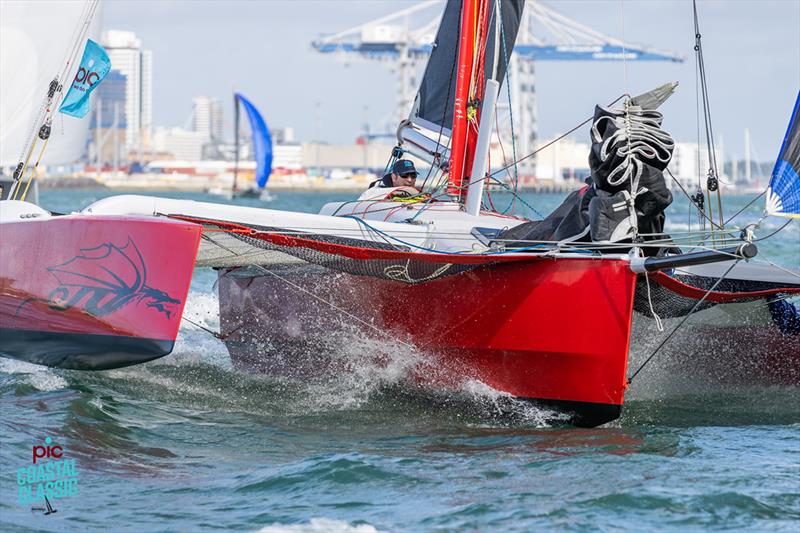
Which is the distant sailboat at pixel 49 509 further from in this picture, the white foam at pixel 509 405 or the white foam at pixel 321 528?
the white foam at pixel 509 405

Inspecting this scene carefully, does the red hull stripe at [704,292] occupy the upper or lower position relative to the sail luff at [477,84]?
lower

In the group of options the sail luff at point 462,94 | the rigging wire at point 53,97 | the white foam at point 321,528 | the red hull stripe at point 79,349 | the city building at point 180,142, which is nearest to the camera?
the white foam at point 321,528

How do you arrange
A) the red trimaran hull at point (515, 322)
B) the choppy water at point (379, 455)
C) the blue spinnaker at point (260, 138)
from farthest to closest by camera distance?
the blue spinnaker at point (260, 138)
the red trimaran hull at point (515, 322)
the choppy water at point (379, 455)

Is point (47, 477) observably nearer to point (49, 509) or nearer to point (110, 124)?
point (49, 509)

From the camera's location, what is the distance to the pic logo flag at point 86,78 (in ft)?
22.6

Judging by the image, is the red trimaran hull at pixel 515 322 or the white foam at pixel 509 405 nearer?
the red trimaran hull at pixel 515 322

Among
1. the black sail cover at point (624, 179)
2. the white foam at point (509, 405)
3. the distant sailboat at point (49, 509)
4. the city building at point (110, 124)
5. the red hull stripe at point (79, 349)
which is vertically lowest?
the distant sailboat at point (49, 509)

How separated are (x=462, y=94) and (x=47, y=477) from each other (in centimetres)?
359

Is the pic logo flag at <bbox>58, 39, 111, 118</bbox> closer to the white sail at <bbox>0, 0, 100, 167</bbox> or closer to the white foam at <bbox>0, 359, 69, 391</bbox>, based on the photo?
the white sail at <bbox>0, 0, 100, 167</bbox>

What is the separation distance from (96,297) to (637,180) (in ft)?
7.52

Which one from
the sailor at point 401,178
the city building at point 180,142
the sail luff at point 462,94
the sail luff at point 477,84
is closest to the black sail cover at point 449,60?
the sail luff at point 477,84

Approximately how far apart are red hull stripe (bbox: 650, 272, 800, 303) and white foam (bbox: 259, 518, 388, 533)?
1745mm

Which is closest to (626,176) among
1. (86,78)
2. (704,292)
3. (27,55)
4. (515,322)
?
(704,292)

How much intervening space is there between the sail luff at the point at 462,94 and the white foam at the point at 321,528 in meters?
3.46
